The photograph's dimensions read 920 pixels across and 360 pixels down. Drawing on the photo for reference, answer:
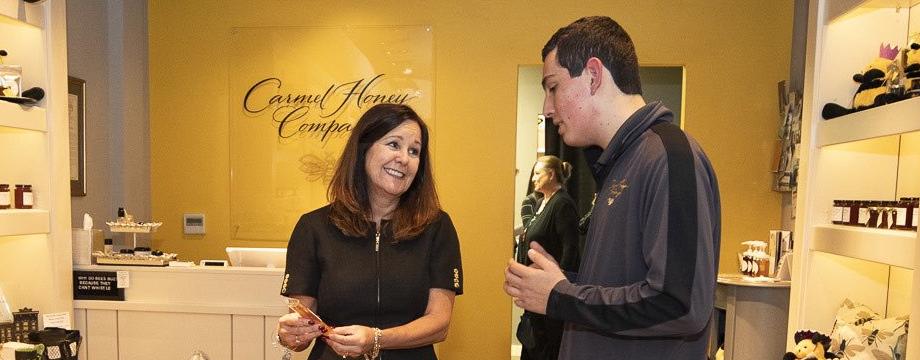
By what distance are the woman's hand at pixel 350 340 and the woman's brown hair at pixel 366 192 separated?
0.90 feet

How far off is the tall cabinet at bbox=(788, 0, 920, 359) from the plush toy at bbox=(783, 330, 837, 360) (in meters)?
0.16

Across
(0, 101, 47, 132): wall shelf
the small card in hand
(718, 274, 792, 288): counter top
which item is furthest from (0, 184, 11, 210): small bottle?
(718, 274, 792, 288): counter top

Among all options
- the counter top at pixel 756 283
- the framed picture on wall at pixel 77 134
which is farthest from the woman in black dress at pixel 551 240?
the framed picture on wall at pixel 77 134

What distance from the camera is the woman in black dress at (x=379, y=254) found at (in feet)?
5.35

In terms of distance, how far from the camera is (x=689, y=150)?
1065mm

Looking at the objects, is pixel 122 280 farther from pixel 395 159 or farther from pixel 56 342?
pixel 395 159

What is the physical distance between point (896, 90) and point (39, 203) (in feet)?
11.2

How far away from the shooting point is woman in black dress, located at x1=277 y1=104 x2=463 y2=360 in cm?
163

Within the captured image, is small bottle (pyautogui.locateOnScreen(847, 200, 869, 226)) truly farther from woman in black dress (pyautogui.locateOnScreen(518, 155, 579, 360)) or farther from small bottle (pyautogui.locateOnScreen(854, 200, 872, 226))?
woman in black dress (pyautogui.locateOnScreen(518, 155, 579, 360))

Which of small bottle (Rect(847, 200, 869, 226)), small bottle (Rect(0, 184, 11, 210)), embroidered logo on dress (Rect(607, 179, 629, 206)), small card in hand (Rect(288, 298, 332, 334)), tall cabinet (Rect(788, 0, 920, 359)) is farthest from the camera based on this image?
small bottle (Rect(0, 184, 11, 210))

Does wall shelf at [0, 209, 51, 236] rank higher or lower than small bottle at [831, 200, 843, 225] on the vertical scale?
lower

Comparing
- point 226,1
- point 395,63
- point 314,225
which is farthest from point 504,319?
point 226,1

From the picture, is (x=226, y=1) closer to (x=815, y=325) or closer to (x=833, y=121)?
(x=833, y=121)

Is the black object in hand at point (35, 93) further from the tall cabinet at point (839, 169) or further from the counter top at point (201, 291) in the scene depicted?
the tall cabinet at point (839, 169)
